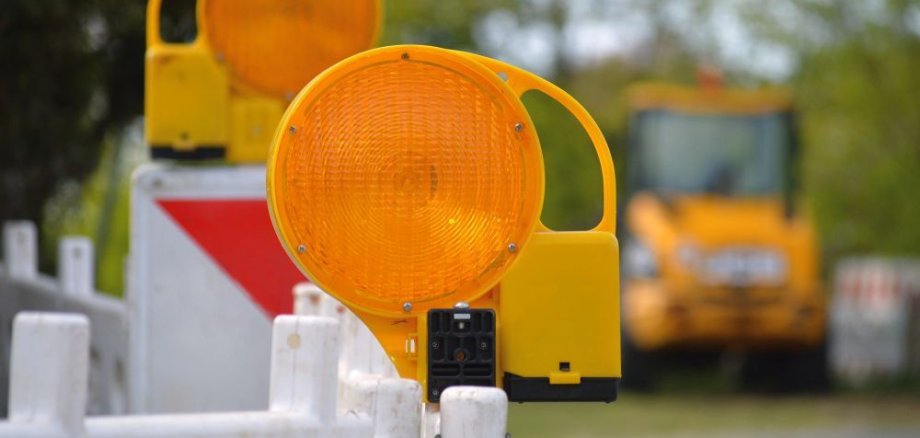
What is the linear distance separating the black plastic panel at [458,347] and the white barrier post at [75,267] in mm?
3384

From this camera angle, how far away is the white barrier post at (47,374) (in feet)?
7.19

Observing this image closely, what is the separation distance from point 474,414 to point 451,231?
1.38ft

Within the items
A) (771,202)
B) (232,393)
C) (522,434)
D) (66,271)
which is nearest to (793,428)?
(522,434)

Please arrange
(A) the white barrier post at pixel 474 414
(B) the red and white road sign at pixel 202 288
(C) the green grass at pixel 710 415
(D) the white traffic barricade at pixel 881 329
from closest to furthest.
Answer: (A) the white barrier post at pixel 474 414, (B) the red and white road sign at pixel 202 288, (C) the green grass at pixel 710 415, (D) the white traffic barricade at pixel 881 329

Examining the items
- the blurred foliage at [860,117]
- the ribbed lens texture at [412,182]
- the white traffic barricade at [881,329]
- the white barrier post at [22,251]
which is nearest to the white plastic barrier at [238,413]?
the ribbed lens texture at [412,182]

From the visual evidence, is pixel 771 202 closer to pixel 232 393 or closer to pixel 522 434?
pixel 522 434

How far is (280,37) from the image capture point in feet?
14.1

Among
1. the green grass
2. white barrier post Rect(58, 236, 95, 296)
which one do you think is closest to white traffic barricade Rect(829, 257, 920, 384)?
the green grass

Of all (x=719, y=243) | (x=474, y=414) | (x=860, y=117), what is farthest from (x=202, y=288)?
(x=860, y=117)

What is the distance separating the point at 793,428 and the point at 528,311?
35.2 ft

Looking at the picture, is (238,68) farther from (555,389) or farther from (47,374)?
(47,374)

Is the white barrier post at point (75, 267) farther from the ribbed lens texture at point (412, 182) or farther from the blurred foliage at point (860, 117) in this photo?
the blurred foliage at point (860, 117)

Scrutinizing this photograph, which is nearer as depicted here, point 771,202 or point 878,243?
point 771,202

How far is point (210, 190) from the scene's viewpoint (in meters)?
4.09
